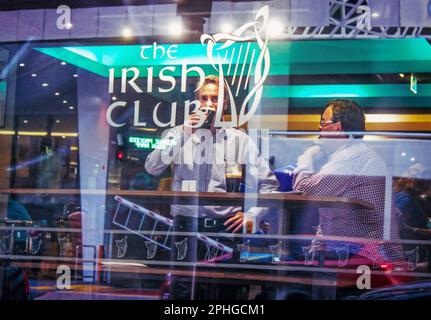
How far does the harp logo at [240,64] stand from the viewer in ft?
13.4

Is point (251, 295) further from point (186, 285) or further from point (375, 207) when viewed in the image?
point (375, 207)

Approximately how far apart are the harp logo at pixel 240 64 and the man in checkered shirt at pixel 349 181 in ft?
1.41

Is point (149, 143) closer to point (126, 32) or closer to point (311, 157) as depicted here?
point (126, 32)

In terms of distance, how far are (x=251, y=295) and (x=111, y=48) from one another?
1594 mm

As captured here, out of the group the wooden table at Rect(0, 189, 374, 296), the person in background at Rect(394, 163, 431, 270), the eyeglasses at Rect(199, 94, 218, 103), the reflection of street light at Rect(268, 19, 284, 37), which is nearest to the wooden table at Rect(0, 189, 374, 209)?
the wooden table at Rect(0, 189, 374, 296)

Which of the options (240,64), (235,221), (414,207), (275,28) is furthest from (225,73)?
(414,207)

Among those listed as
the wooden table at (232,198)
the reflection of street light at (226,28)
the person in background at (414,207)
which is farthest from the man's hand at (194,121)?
the person in background at (414,207)

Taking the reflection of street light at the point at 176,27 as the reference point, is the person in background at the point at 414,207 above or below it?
below

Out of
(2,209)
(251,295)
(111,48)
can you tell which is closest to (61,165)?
(2,209)

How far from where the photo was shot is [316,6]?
391 centimetres

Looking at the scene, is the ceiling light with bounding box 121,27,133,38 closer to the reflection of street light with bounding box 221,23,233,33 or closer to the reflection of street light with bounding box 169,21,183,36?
the reflection of street light with bounding box 169,21,183,36

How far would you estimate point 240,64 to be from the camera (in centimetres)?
411

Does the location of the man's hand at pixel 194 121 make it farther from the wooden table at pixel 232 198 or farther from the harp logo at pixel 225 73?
the wooden table at pixel 232 198

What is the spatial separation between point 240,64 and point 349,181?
0.88 meters
